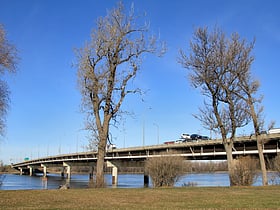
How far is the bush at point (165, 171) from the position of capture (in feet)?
109

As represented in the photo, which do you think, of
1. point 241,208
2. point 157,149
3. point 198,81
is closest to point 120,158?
point 157,149

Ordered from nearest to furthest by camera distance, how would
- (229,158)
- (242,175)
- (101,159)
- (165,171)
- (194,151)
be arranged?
(101,159), (242,175), (229,158), (165,171), (194,151)

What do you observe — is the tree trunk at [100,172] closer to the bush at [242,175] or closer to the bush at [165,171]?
the bush at [242,175]

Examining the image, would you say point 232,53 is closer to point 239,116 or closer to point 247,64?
point 247,64

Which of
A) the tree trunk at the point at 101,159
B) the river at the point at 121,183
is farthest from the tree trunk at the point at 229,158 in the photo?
the tree trunk at the point at 101,159

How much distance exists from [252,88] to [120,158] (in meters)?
48.1

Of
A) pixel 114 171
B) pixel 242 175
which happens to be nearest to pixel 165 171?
pixel 242 175

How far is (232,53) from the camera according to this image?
27547 mm

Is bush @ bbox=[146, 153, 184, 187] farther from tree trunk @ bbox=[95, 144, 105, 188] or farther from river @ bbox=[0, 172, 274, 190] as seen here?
tree trunk @ bbox=[95, 144, 105, 188]

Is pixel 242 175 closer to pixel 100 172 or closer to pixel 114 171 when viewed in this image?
pixel 100 172

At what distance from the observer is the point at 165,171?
3378 cm

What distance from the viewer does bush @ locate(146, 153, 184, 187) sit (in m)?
33.1

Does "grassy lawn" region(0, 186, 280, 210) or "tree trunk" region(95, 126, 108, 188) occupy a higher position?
"tree trunk" region(95, 126, 108, 188)

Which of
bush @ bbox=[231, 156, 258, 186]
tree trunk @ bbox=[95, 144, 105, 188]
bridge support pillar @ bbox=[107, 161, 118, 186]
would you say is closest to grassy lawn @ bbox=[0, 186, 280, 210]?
tree trunk @ bbox=[95, 144, 105, 188]
